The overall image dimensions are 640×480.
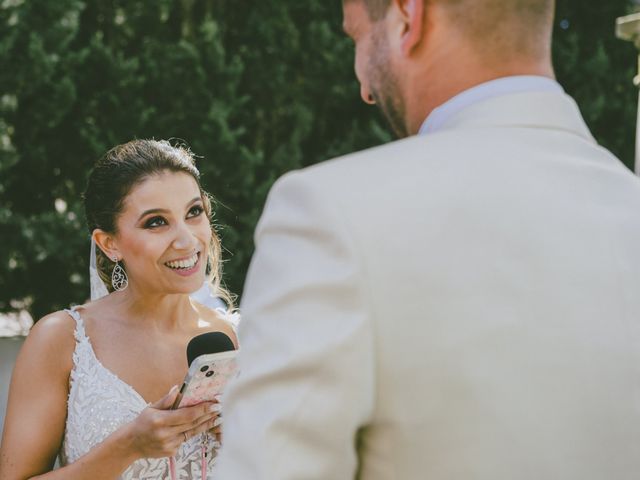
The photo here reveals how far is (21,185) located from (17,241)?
60cm

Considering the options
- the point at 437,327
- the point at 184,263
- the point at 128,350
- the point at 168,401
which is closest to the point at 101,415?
the point at 128,350

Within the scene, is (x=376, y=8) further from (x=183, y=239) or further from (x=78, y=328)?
(x=78, y=328)

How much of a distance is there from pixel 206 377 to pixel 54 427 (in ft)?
2.28

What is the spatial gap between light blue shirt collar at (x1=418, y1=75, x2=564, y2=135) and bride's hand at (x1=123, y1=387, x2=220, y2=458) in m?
1.49

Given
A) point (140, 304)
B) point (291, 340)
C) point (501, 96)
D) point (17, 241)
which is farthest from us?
point (17, 241)

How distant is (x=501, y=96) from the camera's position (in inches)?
45.5

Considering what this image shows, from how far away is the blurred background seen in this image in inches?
239

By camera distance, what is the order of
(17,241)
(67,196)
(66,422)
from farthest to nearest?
(67,196) → (17,241) → (66,422)

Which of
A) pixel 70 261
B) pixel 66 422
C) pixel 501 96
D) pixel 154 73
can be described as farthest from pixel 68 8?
pixel 501 96

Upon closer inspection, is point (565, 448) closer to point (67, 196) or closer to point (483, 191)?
point (483, 191)

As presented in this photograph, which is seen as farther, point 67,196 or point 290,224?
point 67,196

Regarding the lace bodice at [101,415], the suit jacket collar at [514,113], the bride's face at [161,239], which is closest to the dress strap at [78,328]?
the lace bodice at [101,415]

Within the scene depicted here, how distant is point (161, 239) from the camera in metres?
2.88

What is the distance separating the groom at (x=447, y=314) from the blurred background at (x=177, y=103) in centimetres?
512
